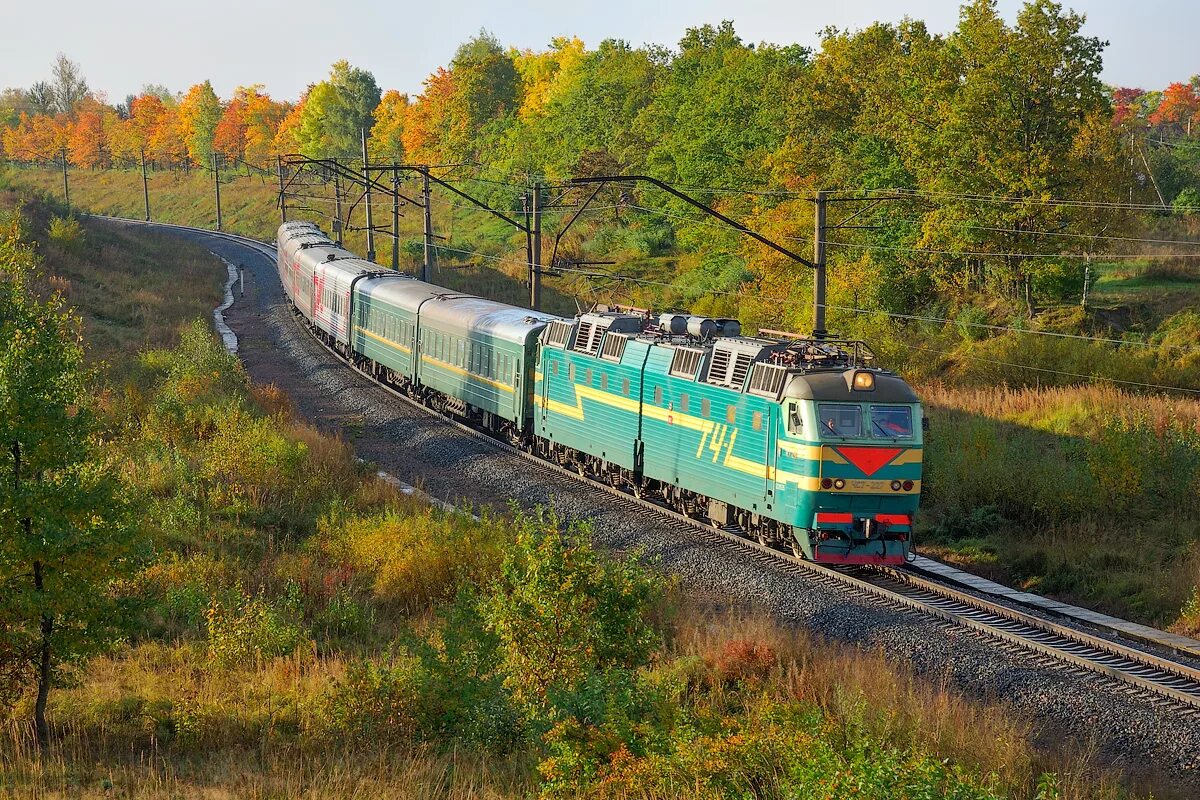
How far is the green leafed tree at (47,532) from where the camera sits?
Result: 12492mm

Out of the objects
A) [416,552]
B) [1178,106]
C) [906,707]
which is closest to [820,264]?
[416,552]

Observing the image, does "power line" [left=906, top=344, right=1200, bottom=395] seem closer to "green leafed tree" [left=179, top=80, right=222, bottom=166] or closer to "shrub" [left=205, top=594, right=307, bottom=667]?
"shrub" [left=205, top=594, right=307, bottom=667]

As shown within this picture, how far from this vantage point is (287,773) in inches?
445

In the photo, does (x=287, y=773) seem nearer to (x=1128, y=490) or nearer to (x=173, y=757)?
(x=173, y=757)

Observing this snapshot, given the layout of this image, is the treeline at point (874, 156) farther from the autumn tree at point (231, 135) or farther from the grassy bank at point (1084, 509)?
the autumn tree at point (231, 135)

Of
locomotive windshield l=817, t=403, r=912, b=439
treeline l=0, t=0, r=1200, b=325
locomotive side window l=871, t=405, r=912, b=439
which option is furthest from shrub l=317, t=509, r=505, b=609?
treeline l=0, t=0, r=1200, b=325

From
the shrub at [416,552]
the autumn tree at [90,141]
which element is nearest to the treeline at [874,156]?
the shrub at [416,552]

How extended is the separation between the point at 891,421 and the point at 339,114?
113777mm

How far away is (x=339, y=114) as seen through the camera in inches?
4865

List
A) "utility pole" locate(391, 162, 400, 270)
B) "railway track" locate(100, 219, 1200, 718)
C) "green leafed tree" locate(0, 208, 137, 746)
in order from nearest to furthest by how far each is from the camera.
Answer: "green leafed tree" locate(0, 208, 137, 746) → "railway track" locate(100, 219, 1200, 718) → "utility pole" locate(391, 162, 400, 270)

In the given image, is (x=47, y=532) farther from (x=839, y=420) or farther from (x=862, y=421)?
(x=862, y=421)

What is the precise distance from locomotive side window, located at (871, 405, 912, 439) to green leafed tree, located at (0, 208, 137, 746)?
11.8 m

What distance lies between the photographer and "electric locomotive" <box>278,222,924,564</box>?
1923cm

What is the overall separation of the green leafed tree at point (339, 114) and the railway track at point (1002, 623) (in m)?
107
